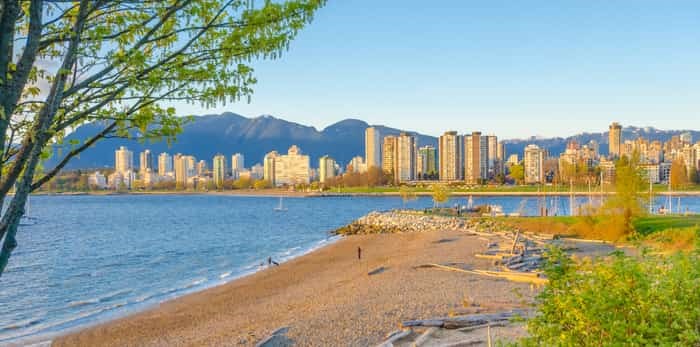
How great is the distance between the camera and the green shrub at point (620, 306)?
4.15 m

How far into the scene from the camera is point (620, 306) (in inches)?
170

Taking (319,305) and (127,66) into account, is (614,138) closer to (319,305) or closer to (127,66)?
(319,305)

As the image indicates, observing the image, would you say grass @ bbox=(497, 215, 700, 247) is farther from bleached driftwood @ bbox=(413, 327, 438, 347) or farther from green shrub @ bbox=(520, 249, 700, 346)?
green shrub @ bbox=(520, 249, 700, 346)

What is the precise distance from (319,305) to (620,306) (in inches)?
447

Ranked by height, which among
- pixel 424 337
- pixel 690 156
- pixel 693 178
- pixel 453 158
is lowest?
pixel 693 178

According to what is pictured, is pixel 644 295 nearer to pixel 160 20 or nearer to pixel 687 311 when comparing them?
pixel 687 311

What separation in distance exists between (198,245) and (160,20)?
123 ft

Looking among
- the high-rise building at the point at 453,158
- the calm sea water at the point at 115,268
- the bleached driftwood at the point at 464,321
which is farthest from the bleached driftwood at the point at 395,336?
the high-rise building at the point at 453,158

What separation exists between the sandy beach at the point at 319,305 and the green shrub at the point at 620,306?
2807 millimetres

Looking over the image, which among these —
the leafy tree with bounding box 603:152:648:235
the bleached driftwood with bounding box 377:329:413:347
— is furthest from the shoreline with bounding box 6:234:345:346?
the leafy tree with bounding box 603:152:648:235

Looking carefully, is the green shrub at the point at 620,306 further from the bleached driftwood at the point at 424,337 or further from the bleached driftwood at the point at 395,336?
the bleached driftwood at the point at 395,336

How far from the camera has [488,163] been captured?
197125 mm

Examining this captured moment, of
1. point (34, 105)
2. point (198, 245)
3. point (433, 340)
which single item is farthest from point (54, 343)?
point (198, 245)

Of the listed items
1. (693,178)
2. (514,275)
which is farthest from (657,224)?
(693,178)
